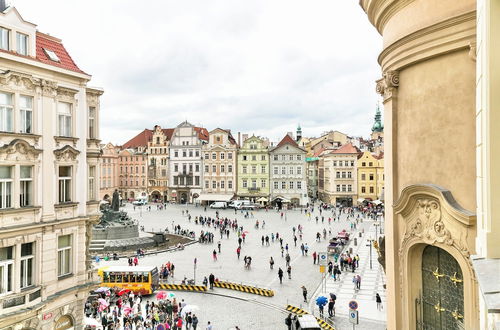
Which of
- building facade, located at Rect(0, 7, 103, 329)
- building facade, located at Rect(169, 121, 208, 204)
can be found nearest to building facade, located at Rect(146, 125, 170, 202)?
building facade, located at Rect(169, 121, 208, 204)

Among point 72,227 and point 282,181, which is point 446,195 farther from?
point 282,181

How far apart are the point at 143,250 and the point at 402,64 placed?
34916 millimetres

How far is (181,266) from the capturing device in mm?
34281

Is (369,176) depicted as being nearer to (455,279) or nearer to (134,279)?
(134,279)

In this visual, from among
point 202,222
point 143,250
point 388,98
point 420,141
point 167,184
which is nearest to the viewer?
point 420,141

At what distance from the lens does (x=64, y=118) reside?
688 inches

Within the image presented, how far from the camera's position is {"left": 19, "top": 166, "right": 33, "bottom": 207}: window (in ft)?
50.7

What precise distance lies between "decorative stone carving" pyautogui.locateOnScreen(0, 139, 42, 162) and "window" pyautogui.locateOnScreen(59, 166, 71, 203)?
1.67 metres

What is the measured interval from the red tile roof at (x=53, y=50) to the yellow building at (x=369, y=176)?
226 feet

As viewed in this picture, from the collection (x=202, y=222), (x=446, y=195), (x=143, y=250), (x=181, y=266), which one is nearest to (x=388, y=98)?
(x=446, y=195)

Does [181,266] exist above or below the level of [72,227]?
below

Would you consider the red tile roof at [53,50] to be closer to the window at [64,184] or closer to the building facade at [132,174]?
the window at [64,184]

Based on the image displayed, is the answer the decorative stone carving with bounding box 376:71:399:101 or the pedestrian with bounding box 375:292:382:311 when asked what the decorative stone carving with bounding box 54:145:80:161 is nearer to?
the decorative stone carving with bounding box 376:71:399:101

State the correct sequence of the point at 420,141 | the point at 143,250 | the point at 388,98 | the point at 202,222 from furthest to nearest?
1. the point at 202,222
2. the point at 143,250
3. the point at 388,98
4. the point at 420,141
